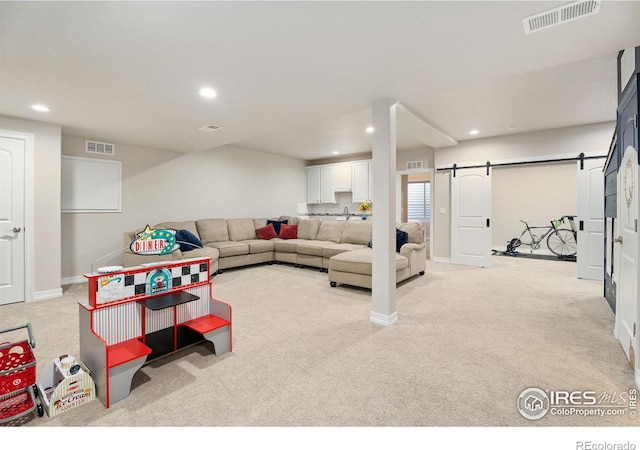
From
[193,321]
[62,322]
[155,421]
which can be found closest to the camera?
[155,421]

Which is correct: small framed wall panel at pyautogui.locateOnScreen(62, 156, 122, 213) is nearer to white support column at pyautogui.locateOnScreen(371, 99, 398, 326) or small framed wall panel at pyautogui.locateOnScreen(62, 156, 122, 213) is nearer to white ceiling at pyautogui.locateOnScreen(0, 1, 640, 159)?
white ceiling at pyautogui.locateOnScreen(0, 1, 640, 159)

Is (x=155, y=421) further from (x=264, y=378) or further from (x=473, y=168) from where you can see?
(x=473, y=168)

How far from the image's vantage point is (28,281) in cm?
385

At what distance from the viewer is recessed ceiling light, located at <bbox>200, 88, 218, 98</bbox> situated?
2916mm

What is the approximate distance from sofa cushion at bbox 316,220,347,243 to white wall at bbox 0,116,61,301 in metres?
4.19

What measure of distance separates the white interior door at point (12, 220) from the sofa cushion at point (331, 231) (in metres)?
4.51

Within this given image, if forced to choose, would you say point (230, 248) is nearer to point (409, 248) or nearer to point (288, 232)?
point (288, 232)

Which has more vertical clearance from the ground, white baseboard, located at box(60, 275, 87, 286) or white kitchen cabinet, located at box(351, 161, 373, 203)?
white kitchen cabinet, located at box(351, 161, 373, 203)

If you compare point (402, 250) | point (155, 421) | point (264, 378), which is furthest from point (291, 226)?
point (155, 421)

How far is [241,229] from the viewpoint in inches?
253

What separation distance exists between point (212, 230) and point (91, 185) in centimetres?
203

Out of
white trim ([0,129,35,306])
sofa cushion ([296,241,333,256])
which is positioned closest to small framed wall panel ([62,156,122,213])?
white trim ([0,129,35,306])

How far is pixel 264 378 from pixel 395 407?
863 mm

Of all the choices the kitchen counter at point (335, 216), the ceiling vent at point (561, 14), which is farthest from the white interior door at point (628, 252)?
the kitchen counter at point (335, 216)
